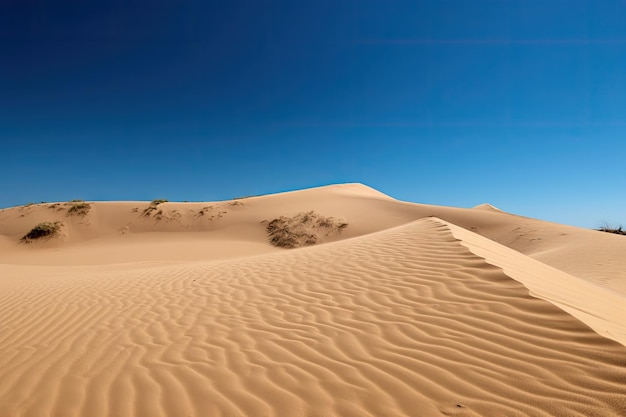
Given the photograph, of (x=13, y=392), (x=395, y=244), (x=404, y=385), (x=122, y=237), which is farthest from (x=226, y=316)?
(x=122, y=237)

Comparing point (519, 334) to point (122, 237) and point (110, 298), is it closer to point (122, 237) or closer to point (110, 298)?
point (110, 298)

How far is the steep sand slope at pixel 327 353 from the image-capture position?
7.89 feet

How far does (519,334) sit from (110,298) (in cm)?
627

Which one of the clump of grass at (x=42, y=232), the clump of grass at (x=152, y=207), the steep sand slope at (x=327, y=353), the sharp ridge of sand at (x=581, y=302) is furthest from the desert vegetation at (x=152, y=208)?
the sharp ridge of sand at (x=581, y=302)

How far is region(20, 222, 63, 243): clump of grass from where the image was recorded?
19766 millimetres

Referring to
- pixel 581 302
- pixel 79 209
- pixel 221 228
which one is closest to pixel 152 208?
pixel 79 209

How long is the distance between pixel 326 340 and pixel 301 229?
16.8m

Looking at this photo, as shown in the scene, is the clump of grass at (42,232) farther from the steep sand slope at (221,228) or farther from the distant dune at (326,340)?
the distant dune at (326,340)

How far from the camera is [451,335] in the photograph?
10.6 feet

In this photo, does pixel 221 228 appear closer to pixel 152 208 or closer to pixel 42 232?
→ pixel 152 208

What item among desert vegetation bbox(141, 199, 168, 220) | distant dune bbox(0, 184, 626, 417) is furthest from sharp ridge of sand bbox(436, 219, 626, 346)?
desert vegetation bbox(141, 199, 168, 220)

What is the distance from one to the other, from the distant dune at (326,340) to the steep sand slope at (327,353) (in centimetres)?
1

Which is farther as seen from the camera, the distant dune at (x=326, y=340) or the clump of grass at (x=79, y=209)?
the clump of grass at (x=79, y=209)

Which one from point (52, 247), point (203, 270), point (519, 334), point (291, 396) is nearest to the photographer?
point (291, 396)
